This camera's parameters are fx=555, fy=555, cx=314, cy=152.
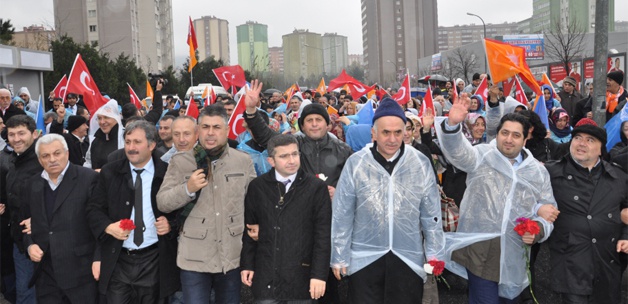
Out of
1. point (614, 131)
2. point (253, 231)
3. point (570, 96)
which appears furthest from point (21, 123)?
point (570, 96)

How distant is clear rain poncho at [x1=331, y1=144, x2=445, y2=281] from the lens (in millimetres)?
3914

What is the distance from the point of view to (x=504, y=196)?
422 cm

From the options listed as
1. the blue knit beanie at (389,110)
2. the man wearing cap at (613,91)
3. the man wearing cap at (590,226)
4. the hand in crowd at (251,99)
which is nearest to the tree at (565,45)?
the man wearing cap at (613,91)

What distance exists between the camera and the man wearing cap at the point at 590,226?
414 cm

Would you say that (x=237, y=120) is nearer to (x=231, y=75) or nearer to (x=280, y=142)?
(x=280, y=142)

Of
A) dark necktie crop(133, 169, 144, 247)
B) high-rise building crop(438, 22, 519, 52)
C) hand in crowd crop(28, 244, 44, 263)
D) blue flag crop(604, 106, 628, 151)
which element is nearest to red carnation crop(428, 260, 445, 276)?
dark necktie crop(133, 169, 144, 247)

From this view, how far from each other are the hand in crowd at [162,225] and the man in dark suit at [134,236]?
3 cm

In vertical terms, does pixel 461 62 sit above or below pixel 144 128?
above

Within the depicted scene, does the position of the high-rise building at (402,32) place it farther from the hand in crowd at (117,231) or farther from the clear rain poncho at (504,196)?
the hand in crowd at (117,231)

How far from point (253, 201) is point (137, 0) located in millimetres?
81924

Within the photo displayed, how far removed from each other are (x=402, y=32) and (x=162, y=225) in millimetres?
117960

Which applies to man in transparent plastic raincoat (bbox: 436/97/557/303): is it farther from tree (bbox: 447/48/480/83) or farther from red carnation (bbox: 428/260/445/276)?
tree (bbox: 447/48/480/83)

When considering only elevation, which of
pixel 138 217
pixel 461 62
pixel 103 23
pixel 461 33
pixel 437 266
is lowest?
pixel 437 266

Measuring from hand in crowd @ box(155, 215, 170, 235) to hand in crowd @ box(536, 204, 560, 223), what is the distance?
281 cm
